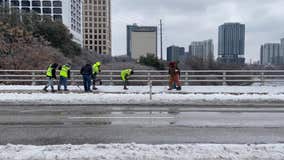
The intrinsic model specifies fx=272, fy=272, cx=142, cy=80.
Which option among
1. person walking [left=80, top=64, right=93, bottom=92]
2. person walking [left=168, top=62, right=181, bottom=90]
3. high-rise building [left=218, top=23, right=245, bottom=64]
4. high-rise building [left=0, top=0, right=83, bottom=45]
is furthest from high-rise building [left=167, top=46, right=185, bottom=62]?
high-rise building [left=0, top=0, right=83, bottom=45]

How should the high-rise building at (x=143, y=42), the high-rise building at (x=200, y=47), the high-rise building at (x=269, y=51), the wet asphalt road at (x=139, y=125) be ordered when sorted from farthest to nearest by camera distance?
the high-rise building at (x=143, y=42) < the high-rise building at (x=200, y=47) < the high-rise building at (x=269, y=51) < the wet asphalt road at (x=139, y=125)

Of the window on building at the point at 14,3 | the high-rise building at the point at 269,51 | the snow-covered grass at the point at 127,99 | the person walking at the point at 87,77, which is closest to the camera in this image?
the snow-covered grass at the point at 127,99

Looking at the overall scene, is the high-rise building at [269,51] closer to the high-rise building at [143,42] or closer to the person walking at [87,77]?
the person walking at [87,77]

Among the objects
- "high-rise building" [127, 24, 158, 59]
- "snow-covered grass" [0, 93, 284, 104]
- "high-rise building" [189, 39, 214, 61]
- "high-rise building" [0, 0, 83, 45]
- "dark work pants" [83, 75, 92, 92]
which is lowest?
"snow-covered grass" [0, 93, 284, 104]

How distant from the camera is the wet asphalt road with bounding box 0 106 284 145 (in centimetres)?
634

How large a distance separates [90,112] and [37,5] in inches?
3625

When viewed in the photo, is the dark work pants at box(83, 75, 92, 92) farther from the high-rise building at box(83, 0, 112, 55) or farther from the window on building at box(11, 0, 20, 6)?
the high-rise building at box(83, 0, 112, 55)

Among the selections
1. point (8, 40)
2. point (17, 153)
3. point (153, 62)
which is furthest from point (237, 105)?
point (153, 62)

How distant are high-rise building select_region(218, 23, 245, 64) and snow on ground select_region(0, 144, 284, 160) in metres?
34.5

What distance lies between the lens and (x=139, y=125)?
303 inches

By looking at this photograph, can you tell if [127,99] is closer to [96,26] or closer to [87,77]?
[87,77]

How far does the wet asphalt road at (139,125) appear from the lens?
634cm

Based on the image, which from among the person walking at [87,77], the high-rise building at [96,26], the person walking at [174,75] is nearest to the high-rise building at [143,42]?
the high-rise building at [96,26]

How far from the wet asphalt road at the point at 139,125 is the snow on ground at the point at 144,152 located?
0.69 m
